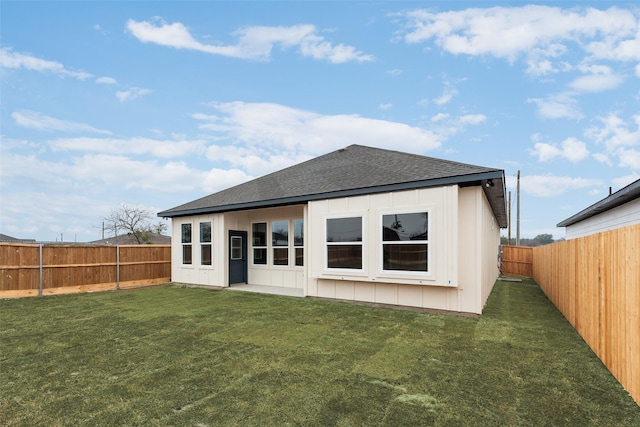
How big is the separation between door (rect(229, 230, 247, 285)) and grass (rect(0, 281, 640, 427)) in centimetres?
416

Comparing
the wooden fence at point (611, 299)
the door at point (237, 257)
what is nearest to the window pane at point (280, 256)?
the door at point (237, 257)

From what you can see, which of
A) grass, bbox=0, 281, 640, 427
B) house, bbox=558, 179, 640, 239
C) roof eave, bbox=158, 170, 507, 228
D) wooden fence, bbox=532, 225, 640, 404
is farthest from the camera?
house, bbox=558, 179, 640, 239

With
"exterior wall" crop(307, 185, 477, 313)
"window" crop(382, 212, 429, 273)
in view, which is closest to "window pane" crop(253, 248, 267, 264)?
"exterior wall" crop(307, 185, 477, 313)

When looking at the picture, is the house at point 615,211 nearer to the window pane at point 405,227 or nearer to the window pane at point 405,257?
the window pane at point 405,227

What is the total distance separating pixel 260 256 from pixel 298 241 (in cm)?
179

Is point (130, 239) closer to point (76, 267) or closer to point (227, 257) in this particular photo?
point (76, 267)

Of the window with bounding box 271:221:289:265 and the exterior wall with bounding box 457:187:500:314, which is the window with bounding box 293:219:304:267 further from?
the exterior wall with bounding box 457:187:500:314

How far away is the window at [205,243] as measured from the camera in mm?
10961

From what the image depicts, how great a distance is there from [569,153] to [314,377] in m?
17.0

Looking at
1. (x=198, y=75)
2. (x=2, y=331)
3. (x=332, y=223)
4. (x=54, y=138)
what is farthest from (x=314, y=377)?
(x=54, y=138)

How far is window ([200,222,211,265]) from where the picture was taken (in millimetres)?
10961

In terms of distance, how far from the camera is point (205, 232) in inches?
435

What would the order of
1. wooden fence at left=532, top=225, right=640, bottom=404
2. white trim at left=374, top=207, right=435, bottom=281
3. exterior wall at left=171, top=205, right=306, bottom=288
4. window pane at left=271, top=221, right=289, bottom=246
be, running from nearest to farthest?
wooden fence at left=532, top=225, right=640, bottom=404, white trim at left=374, top=207, right=435, bottom=281, exterior wall at left=171, top=205, right=306, bottom=288, window pane at left=271, top=221, right=289, bottom=246

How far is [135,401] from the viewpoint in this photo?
2.93m
